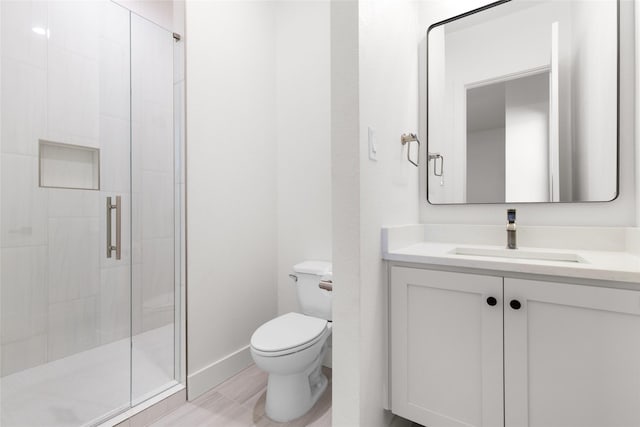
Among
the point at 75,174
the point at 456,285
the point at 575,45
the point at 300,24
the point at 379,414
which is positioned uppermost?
the point at 300,24

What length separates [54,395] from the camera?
4.79 feet

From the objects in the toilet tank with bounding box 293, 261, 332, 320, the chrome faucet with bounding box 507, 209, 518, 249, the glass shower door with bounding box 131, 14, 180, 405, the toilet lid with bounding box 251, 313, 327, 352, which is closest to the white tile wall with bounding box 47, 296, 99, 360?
the glass shower door with bounding box 131, 14, 180, 405

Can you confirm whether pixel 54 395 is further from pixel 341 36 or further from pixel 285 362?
pixel 341 36

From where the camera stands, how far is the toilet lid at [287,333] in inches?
53.3

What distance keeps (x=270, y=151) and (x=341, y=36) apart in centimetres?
123

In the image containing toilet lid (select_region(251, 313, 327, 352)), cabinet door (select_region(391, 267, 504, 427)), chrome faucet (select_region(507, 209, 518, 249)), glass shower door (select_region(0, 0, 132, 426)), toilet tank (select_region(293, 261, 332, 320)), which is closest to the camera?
cabinet door (select_region(391, 267, 504, 427))

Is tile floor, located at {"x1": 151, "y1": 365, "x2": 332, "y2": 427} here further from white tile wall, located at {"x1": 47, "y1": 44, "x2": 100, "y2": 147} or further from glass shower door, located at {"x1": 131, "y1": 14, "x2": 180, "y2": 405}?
white tile wall, located at {"x1": 47, "y1": 44, "x2": 100, "y2": 147}

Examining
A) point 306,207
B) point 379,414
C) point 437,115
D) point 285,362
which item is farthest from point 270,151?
point 379,414

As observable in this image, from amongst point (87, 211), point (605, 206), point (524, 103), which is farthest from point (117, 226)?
point (605, 206)

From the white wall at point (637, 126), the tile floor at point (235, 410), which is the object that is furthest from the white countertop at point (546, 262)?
the tile floor at point (235, 410)

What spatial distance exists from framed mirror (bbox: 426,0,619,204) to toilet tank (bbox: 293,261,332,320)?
0.78m

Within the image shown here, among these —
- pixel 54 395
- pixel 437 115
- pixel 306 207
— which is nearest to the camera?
pixel 54 395

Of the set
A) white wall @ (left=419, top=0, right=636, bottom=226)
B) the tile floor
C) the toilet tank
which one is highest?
white wall @ (left=419, top=0, right=636, bottom=226)

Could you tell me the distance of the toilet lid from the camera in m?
1.35
